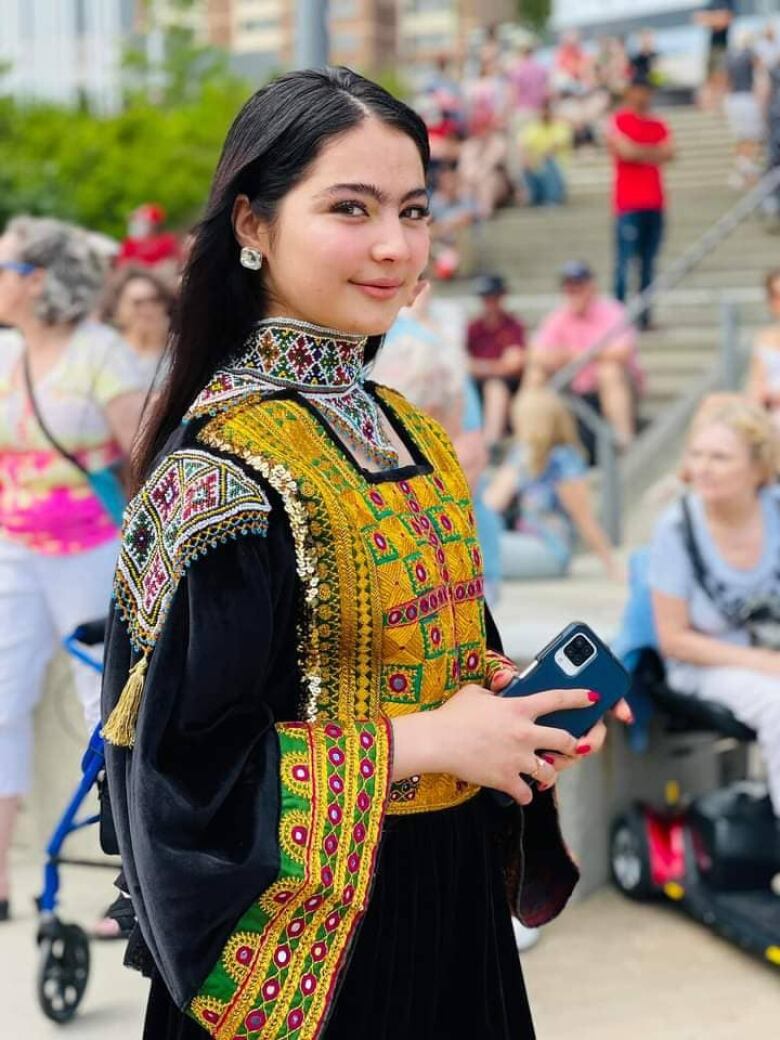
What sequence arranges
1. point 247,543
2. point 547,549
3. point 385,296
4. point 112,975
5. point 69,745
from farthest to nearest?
point 547,549, point 69,745, point 112,975, point 385,296, point 247,543

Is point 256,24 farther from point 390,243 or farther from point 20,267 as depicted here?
point 390,243

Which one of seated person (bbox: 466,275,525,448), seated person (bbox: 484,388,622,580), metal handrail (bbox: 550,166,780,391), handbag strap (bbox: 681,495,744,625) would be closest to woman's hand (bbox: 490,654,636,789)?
handbag strap (bbox: 681,495,744,625)

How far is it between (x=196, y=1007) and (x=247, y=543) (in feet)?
1.73

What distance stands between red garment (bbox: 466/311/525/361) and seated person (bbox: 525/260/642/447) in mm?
300

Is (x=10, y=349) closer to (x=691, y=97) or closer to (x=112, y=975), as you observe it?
(x=112, y=975)

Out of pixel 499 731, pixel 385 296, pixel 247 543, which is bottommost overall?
pixel 499 731

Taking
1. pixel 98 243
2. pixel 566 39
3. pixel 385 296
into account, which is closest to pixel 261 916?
pixel 385 296

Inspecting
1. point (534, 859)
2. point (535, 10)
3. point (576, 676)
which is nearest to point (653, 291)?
point (534, 859)

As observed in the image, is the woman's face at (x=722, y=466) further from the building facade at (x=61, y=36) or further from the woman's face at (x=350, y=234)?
the building facade at (x=61, y=36)

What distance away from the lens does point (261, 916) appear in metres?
1.85

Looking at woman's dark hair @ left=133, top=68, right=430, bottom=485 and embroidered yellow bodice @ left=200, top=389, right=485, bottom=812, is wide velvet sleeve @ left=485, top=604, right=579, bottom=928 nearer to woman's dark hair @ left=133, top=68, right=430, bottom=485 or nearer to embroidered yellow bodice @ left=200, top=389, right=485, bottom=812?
embroidered yellow bodice @ left=200, top=389, right=485, bottom=812

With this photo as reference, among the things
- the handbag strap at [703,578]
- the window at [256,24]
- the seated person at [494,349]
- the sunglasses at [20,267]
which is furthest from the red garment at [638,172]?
the window at [256,24]

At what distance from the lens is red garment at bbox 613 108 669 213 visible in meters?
12.1

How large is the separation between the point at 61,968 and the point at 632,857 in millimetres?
1690
